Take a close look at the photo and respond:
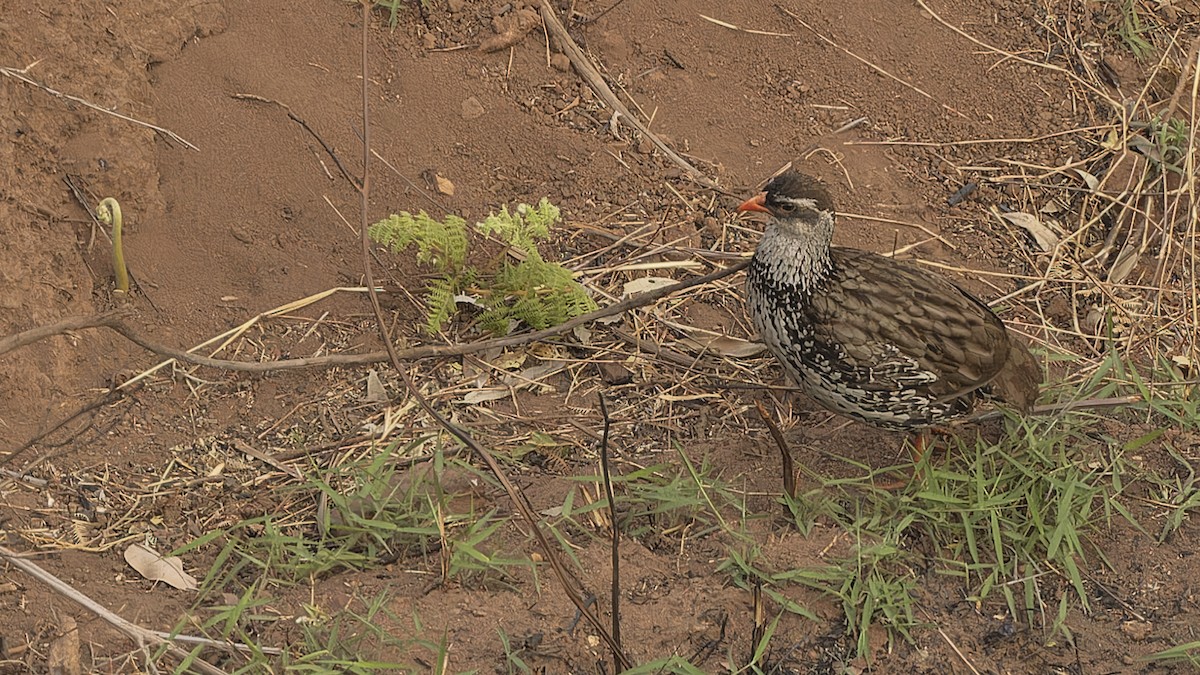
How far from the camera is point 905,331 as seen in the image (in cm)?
413

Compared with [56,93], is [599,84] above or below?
below

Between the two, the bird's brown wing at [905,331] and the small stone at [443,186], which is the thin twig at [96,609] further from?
the small stone at [443,186]

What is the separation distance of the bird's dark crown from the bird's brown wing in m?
0.27

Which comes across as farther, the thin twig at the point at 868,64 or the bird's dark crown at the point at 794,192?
the thin twig at the point at 868,64

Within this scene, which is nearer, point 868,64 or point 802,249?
point 802,249

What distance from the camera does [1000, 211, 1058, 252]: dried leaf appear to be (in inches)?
213

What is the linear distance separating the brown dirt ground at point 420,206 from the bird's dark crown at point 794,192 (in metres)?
0.91

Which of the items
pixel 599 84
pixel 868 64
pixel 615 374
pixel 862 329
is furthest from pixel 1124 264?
pixel 599 84

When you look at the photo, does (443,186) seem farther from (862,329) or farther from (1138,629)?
(1138,629)

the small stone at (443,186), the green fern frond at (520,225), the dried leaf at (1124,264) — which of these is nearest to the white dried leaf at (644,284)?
the green fern frond at (520,225)

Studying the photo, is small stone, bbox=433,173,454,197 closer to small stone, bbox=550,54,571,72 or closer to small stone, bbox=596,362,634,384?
small stone, bbox=550,54,571,72

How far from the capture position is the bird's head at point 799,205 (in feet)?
13.3

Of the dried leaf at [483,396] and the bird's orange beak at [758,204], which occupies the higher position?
the bird's orange beak at [758,204]

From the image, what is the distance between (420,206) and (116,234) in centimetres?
119
